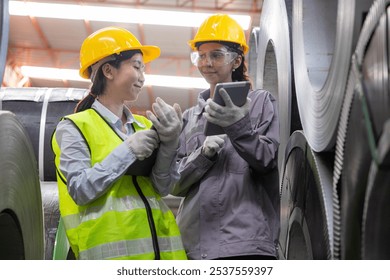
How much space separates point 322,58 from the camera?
6.98 feet

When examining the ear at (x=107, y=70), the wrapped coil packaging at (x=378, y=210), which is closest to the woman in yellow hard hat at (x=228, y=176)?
the ear at (x=107, y=70)

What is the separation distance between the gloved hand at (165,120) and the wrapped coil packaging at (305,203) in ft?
1.40

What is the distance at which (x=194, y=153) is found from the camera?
6.59ft

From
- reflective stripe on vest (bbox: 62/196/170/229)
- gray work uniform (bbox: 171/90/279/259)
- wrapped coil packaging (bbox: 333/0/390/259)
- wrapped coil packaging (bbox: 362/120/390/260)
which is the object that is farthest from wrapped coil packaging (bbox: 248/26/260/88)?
wrapped coil packaging (bbox: 362/120/390/260)

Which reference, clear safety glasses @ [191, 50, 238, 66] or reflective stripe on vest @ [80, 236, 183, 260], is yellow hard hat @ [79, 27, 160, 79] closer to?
clear safety glasses @ [191, 50, 238, 66]

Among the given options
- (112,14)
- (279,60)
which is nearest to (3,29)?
(279,60)

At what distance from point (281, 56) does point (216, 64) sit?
70 cm

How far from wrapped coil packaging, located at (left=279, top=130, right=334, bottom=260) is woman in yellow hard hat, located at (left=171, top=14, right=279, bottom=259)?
105mm

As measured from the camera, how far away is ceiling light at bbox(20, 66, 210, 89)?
9953 millimetres

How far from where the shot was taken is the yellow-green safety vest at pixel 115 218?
1.70m

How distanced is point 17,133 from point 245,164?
0.74 metres

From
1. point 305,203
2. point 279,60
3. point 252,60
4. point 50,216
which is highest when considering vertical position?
point 252,60

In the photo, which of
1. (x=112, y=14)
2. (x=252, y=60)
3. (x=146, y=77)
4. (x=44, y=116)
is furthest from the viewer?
(x=146, y=77)

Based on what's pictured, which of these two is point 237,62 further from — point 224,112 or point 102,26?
point 102,26
